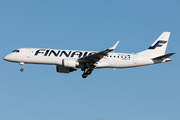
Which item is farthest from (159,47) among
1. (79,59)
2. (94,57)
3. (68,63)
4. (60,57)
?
(60,57)

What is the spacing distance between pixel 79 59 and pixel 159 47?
13.0 meters

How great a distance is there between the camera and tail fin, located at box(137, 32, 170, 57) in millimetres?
46875

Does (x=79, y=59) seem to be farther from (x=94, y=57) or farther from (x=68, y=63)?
(x=94, y=57)

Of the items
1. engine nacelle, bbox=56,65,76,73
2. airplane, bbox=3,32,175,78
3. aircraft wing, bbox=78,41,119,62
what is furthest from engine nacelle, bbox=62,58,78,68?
engine nacelle, bbox=56,65,76,73

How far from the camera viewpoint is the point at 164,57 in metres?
43.8

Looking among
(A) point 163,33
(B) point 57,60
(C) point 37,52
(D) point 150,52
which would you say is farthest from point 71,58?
(A) point 163,33

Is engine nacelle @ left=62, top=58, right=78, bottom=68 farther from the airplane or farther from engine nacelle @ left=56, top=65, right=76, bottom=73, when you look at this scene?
engine nacelle @ left=56, top=65, right=76, bottom=73

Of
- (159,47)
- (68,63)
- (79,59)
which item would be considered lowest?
(68,63)

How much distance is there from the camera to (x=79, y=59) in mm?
42031

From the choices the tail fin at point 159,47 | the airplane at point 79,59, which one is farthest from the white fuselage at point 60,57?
the tail fin at point 159,47

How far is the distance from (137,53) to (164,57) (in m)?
4.34

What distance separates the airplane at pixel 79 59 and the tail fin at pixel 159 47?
1361 mm

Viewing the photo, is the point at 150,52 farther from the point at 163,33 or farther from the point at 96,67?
the point at 96,67

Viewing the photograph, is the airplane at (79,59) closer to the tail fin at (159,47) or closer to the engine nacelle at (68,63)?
the engine nacelle at (68,63)
